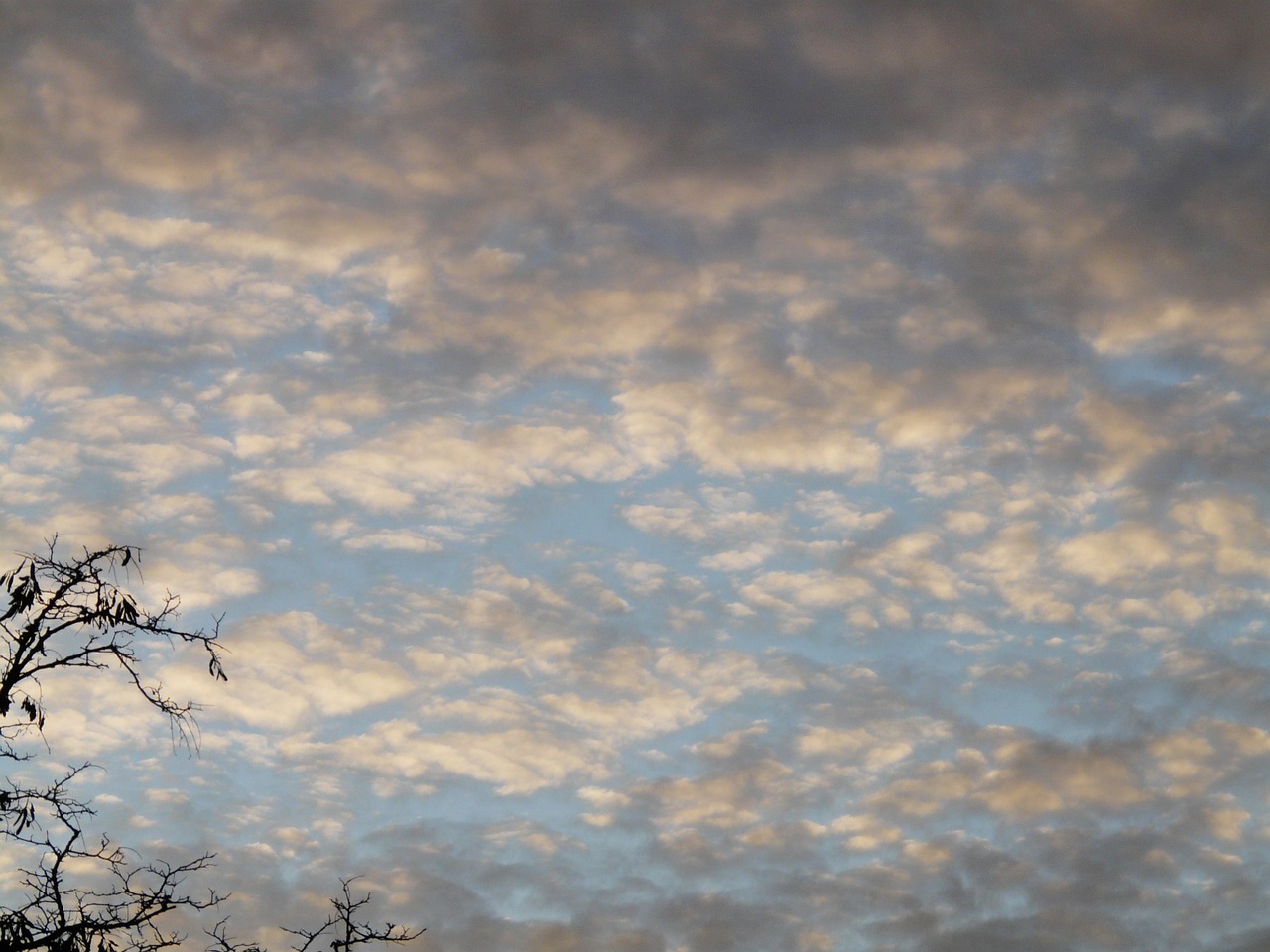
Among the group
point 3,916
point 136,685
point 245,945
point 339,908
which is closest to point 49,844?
point 3,916

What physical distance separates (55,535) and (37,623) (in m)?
1.03

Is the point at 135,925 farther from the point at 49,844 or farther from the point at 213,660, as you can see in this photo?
the point at 213,660

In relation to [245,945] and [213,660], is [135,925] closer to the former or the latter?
[213,660]

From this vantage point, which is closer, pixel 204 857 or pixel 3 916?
pixel 3 916

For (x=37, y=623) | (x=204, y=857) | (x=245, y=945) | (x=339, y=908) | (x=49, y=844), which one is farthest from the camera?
(x=339, y=908)

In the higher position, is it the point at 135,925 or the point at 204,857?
the point at 204,857

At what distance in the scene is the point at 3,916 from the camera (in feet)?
44.0

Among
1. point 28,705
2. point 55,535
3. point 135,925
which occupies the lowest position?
point 135,925

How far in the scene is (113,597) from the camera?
44.8 feet

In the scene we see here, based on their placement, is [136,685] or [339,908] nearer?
[136,685]

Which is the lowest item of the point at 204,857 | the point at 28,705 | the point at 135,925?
the point at 135,925

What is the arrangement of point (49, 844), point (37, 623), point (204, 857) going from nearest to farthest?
point (37, 623) < point (49, 844) < point (204, 857)

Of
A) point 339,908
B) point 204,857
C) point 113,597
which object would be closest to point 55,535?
point 113,597

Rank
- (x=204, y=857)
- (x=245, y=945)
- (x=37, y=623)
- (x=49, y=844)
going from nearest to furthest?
(x=37, y=623) → (x=49, y=844) → (x=204, y=857) → (x=245, y=945)
